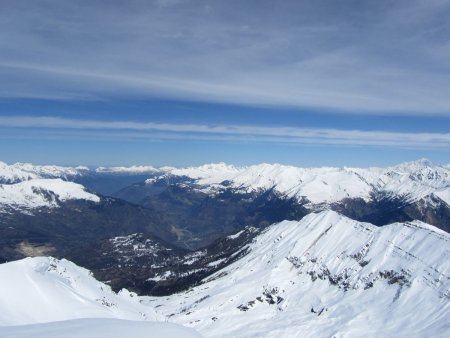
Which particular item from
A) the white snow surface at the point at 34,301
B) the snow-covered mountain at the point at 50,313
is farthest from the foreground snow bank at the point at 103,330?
the white snow surface at the point at 34,301

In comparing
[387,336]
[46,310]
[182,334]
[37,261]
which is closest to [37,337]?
[182,334]

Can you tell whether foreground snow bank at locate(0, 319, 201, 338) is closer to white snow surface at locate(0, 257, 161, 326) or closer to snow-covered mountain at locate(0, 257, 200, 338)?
snow-covered mountain at locate(0, 257, 200, 338)

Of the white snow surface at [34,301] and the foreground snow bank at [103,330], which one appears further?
the white snow surface at [34,301]

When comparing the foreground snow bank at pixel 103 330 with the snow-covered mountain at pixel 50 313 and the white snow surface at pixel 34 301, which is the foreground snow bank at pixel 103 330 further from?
the white snow surface at pixel 34 301

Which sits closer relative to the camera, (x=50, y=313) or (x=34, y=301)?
(x=50, y=313)

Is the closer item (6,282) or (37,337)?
(37,337)

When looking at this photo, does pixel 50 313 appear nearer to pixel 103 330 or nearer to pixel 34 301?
pixel 34 301

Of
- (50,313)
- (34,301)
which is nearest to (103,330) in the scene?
(50,313)

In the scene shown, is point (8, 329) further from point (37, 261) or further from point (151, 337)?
point (37, 261)
